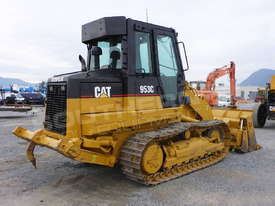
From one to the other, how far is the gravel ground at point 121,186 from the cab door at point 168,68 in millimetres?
1668

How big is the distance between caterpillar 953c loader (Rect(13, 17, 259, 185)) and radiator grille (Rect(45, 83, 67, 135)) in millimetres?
17

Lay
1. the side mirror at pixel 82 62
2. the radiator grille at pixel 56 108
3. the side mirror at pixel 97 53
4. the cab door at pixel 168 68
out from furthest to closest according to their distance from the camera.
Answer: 1. the side mirror at pixel 82 62
2. the cab door at pixel 168 68
3. the side mirror at pixel 97 53
4. the radiator grille at pixel 56 108

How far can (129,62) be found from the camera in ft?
15.6

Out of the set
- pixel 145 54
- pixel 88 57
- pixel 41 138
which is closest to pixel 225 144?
pixel 145 54

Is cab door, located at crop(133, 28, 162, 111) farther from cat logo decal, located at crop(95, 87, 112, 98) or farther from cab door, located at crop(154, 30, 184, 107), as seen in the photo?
cat logo decal, located at crop(95, 87, 112, 98)

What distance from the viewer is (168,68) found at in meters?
5.52

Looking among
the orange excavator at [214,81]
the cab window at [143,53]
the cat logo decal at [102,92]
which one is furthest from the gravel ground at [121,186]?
the orange excavator at [214,81]

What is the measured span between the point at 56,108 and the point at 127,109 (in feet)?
4.11

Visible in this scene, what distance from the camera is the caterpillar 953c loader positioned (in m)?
4.34

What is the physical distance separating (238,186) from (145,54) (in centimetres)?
298

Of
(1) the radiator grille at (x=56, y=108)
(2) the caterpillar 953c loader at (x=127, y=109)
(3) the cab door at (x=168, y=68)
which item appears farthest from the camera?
(3) the cab door at (x=168, y=68)

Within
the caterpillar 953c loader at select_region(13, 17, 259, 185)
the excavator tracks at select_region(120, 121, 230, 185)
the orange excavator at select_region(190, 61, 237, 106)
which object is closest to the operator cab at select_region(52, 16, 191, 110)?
the caterpillar 953c loader at select_region(13, 17, 259, 185)

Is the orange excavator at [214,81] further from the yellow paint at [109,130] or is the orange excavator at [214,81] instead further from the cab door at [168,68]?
the yellow paint at [109,130]

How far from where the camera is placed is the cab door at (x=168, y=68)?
5.32 m
